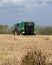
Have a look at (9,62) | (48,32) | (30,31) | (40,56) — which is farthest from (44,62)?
(48,32)

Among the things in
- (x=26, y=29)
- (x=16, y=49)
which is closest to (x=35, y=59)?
(x=16, y=49)

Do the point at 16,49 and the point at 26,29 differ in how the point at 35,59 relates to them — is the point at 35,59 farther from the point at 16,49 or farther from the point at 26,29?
the point at 26,29

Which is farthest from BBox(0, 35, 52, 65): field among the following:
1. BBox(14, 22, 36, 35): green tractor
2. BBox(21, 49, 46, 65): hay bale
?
BBox(14, 22, 36, 35): green tractor

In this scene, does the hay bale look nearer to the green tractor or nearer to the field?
the field

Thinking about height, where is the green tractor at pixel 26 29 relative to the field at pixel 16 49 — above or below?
below

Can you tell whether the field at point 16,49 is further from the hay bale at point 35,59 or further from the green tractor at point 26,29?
the green tractor at point 26,29

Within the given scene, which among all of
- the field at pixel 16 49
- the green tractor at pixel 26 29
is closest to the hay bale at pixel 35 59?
the field at pixel 16 49

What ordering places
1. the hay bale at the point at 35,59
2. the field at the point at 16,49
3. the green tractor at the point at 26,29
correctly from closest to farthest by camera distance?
the hay bale at the point at 35,59, the field at the point at 16,49, the green tractor at the point at 26,29

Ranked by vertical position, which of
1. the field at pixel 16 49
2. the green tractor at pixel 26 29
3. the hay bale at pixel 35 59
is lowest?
the green tractor at pixel 26 29

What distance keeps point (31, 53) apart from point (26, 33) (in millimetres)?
58006

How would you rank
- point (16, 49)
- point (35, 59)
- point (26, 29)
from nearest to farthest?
point (35, 59)
point (16, 49)
point (26, 29)

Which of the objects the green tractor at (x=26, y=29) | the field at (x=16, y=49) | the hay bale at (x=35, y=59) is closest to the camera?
the hay bale at (x=35, y=59)

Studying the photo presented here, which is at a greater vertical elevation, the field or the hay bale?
the hay bale

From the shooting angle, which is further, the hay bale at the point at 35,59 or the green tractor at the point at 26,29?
the green tractor at the point at 26,29
